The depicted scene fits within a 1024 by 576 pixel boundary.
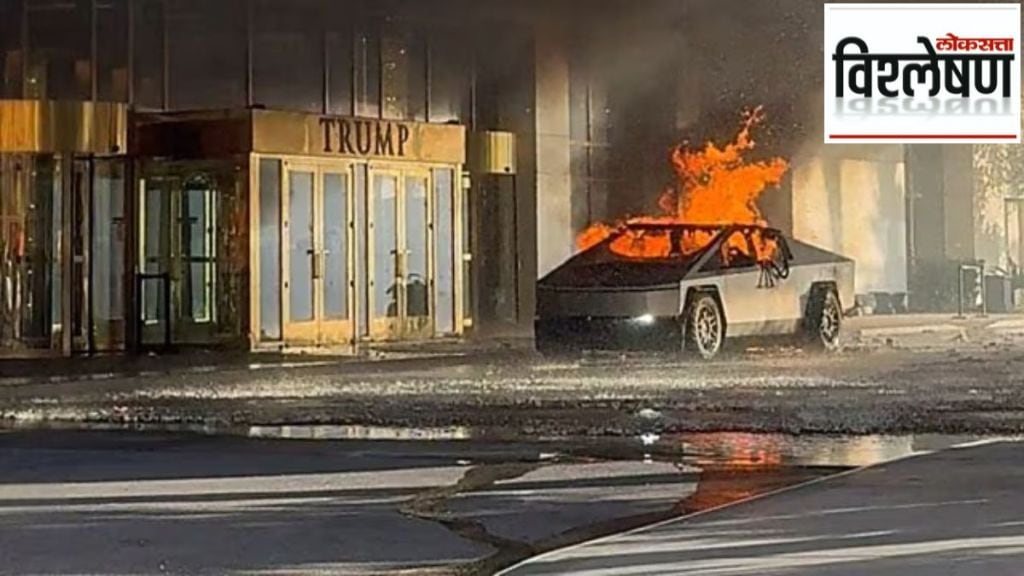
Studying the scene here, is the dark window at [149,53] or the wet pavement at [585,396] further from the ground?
the dark window at [149,53]

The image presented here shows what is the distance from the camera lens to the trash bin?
38469mm

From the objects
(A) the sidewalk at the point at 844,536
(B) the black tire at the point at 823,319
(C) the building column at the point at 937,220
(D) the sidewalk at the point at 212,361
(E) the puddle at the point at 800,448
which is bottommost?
(A) the sidewalk at the point at 844,536

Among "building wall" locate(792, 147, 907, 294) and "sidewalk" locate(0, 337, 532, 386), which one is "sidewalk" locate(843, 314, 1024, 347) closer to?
"building wall" locate(792, 147, 907, 294)

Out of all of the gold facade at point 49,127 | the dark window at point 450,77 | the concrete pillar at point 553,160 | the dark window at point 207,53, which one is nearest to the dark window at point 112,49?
the dark window at point 207,53

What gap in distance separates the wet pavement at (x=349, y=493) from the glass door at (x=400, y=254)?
12564 mm

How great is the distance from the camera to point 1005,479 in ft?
31.4

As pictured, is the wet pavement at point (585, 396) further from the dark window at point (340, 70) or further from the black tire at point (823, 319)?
the dark window at point (340, 70)

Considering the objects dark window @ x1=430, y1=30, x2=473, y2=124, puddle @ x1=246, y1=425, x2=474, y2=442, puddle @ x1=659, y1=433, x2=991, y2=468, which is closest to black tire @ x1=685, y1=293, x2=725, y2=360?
puddle @ x1=246, y1=425, x2=474, y2=442

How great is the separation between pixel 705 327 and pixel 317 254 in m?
6.68

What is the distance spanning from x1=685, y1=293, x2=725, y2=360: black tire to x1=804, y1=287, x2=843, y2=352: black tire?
166 cm

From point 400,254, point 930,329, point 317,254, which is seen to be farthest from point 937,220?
point 317,254

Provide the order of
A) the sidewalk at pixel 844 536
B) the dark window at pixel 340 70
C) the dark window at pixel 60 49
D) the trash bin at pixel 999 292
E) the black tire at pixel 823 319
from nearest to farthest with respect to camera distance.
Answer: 1. the sidewalk at pixel 844 536
2. the black tire at pixel 823 319
3. the dark window at pixel 60 49
4. the dark window at pixel 340 70
5. the trash bin at pixel 999 292

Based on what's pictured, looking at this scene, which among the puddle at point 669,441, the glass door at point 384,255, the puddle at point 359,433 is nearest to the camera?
the puddle at point 669,441

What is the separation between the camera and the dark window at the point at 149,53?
24109 millimetres
